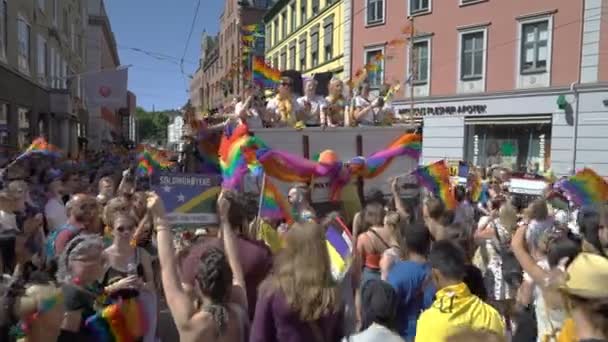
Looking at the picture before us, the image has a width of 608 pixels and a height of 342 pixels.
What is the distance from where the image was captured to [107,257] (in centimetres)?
337

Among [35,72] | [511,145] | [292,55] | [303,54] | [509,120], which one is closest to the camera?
[35,72]

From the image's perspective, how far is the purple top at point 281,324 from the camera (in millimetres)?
2654

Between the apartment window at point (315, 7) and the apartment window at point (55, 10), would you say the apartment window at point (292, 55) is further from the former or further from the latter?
the apartment window at point (55, 10)

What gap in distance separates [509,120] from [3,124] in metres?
17.0

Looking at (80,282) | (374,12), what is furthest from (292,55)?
(80,282)

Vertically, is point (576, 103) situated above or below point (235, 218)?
above

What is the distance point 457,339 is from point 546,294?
2.45 ft

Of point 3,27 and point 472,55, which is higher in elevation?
point 472,55

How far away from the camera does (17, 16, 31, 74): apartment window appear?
16.3m

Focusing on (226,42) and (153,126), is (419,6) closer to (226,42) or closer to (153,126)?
(226,42)

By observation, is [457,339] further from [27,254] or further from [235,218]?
[27,254]

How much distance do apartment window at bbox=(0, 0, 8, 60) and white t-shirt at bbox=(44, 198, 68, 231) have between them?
1062 cm

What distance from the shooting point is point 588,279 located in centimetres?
207

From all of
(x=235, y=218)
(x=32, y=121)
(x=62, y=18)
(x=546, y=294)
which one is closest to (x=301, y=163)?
→ (x=235, y=218)
